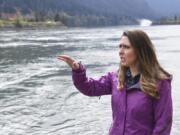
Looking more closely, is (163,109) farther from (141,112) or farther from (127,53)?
(127,53)

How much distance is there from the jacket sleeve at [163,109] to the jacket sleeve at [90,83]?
0.87 metres

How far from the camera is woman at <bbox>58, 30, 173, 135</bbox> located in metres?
5.17

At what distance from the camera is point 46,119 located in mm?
17797

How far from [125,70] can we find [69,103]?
16076 millimetres

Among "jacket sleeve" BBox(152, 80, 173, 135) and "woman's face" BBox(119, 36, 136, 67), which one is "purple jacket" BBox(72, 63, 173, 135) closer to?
"jacket sleeve" BBox(152, 80, 173, 135)

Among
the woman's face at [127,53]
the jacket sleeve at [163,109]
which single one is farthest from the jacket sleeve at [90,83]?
the jacket sleeve at [163,109]

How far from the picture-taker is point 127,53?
538 cm

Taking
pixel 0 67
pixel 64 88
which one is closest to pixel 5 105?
pixel 64 88

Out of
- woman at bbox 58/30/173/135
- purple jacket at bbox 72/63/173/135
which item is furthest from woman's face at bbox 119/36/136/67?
purple jacket at bbox 72/63/173/135

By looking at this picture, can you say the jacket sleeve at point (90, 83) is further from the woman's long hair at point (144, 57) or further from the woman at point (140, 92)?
the woman's long hair at point (144, 57)

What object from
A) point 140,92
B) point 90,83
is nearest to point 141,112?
point 140,92

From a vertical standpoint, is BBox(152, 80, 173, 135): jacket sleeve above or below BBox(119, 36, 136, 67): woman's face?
below

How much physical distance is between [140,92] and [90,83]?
2.95 ft

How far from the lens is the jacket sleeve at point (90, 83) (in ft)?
19.1
